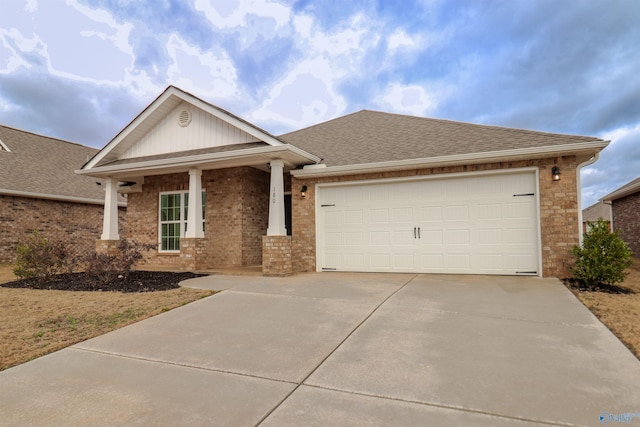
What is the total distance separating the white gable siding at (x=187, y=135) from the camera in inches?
389

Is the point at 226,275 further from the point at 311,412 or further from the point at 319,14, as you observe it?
the point at 319,14

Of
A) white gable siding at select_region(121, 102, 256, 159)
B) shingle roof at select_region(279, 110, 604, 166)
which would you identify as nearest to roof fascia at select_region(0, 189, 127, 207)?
white gable siding at select_region(121, 102, 256, 159)

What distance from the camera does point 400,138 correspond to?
1030 centimetres

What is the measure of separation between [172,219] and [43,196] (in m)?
7.03

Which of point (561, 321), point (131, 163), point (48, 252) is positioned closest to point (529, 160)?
point (561, 321)

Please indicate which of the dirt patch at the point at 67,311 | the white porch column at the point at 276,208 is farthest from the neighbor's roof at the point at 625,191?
the dirt patch at the point at 67,311

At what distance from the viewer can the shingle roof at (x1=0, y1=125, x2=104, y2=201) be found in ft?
47.1

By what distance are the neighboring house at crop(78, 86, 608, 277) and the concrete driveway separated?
339 cm

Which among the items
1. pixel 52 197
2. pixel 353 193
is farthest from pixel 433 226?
pixel 52 197

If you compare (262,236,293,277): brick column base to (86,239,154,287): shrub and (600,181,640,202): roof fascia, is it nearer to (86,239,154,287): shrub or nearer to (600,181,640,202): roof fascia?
(86,239,154,287): shrub

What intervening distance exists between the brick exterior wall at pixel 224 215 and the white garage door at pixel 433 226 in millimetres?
2657

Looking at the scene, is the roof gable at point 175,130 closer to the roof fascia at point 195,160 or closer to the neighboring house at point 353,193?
the neighboring house at point 353,193

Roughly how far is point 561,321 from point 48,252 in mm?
11301

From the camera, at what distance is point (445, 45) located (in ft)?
50.5
